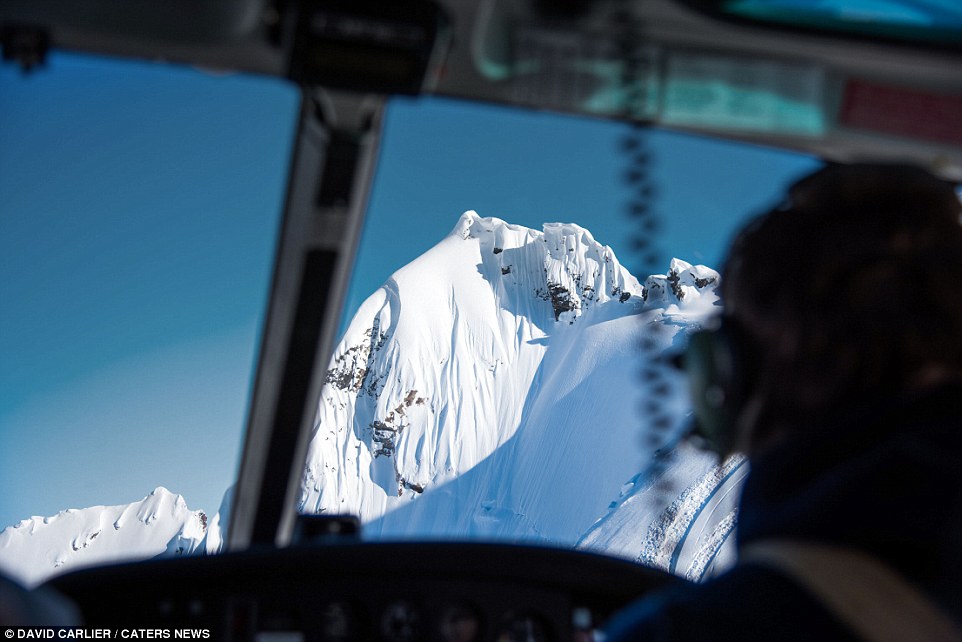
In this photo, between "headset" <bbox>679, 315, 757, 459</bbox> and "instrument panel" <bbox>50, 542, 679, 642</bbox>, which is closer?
"headset" <bbox>679, 315, 757, 459</bbox>

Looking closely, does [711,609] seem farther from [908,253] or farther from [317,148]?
[317,148]

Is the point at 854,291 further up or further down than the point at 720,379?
further up

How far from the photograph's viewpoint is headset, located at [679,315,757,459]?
84 cm

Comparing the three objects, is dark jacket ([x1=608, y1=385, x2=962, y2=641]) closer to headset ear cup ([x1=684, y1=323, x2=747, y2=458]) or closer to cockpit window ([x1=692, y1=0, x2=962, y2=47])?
headset ear cup ([x1=684, y1=323, x2=747, y2=458])

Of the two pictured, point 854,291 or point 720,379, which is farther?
point 720,379

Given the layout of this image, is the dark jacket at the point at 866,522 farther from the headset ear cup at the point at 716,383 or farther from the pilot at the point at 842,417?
the headset ear cup at the point at 716,383

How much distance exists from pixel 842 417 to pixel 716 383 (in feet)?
0.88

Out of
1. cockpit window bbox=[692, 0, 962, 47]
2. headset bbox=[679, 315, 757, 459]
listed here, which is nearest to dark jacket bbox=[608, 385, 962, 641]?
headset bbox=[679, 315, 757, 459]

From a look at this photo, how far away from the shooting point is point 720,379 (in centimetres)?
90

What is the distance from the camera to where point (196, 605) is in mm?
1473

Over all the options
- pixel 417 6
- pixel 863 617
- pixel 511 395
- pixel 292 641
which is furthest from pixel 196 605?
pixel 511 395

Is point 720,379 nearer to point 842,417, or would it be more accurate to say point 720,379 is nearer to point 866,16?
point 842,417

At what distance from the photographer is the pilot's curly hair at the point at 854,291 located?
0.72 metres

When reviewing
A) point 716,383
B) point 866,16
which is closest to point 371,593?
point 716,383
